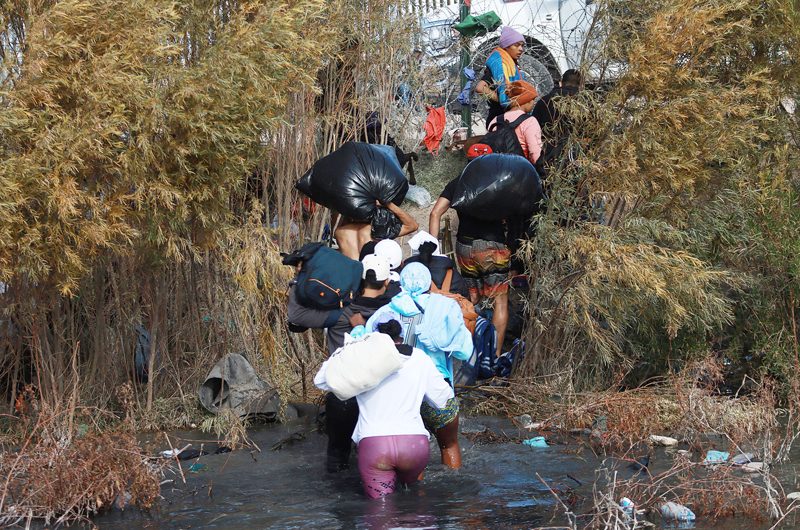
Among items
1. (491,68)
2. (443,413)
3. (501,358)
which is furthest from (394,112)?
(443,413)

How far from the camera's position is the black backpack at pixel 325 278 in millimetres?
4410

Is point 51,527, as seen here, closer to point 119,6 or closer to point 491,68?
point 119,6

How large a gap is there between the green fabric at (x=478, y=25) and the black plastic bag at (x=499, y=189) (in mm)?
3100

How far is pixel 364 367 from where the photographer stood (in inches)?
139

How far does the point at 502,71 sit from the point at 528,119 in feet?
2.63

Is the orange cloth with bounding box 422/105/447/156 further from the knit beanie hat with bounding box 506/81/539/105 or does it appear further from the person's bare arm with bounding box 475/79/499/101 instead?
the knit beanie hat with bounding box 506/81/539/105

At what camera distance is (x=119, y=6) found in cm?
427

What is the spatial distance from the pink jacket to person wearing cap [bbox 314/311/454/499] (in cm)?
300

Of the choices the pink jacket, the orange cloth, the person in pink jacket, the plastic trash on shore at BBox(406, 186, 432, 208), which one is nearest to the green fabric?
the orange cloth

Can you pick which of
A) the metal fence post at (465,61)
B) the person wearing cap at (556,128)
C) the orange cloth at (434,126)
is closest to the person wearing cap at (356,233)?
the person wearing cap at (556,128)

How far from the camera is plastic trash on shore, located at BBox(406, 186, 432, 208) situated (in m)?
8.43

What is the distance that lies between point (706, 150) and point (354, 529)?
3713mm

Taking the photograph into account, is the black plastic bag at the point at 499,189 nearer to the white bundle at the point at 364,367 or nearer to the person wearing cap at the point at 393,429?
the person wearing cap at the point at 393,429

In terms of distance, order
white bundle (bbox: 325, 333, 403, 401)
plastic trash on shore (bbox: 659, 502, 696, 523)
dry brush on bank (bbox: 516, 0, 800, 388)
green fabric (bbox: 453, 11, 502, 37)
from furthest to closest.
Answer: green fabric (bbox: 453, 11, 502, 37) → dry brush on bank (bbox: 516, 0, 800, 388) → white bundle (bbox: 325, 333, 403, 401) → plastic trash on shore (bbox: 659, 502, 696, 523)
